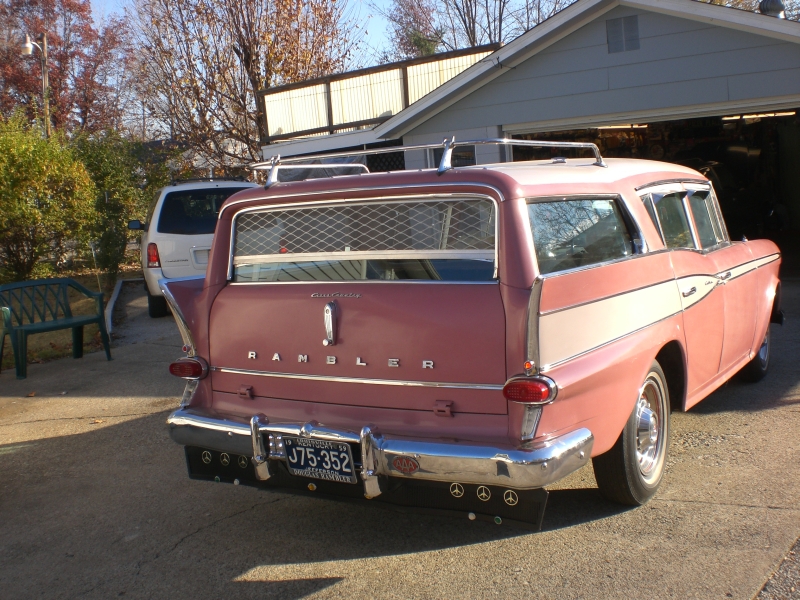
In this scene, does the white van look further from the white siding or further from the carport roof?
the white siding

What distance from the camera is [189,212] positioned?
10.6 metres

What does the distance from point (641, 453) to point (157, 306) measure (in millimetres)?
8438

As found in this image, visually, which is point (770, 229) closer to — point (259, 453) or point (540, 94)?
point (540, 94)

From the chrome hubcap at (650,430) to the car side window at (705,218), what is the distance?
1.34 metres

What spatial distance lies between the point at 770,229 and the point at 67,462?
15.1 meters

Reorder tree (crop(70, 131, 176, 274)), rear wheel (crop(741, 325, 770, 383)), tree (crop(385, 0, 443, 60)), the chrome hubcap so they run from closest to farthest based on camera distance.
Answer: the chrome hubcap → rear wheel (crop(741, 325, 770, 383)) → tree (crop(70, 131, 176, 274)) → tree (crop(385, 0, 443, 60))

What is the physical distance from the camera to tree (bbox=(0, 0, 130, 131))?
32.8 meters

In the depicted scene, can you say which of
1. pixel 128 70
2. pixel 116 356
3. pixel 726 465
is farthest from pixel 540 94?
pixel 128 70

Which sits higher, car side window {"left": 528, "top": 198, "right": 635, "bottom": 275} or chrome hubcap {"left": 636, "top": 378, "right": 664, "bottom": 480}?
car side window {"left": 528, "top": 198, "right": 635, "bottom": 275}

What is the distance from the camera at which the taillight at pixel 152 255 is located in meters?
10.5

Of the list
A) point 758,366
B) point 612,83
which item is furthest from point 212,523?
point 612,83

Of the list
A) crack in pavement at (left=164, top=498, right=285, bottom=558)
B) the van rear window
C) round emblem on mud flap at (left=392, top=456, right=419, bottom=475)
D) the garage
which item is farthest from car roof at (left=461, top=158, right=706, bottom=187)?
the van rear window

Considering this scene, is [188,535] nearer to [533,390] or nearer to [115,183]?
[533,390]

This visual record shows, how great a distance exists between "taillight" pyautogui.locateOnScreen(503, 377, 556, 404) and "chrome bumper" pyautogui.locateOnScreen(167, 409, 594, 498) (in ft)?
0.59
